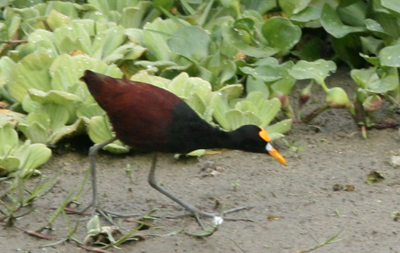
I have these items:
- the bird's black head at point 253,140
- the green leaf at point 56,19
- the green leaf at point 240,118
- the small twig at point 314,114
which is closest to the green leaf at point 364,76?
the small twig at point 314,114

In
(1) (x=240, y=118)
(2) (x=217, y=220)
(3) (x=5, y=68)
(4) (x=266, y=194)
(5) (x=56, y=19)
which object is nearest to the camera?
(2) (x=217, y=220)

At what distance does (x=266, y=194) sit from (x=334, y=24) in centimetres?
149

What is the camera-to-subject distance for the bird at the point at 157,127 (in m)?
3.70

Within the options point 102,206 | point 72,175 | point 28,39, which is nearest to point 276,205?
point 102,206

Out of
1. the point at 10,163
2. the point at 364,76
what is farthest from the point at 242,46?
the point at 10,163

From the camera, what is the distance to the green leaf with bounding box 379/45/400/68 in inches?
173

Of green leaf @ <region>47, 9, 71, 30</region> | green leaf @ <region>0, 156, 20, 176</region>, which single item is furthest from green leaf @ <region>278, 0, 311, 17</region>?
green leaf @ <region>0, 156, 20, 176</region>

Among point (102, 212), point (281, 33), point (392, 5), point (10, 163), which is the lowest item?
point (102, 212)

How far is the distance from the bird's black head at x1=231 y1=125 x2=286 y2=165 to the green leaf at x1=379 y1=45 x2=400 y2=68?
1058mm

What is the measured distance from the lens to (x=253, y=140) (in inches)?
152

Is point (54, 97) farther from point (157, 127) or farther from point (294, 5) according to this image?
point (294, 5)

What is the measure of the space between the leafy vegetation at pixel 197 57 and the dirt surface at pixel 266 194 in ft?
0.55

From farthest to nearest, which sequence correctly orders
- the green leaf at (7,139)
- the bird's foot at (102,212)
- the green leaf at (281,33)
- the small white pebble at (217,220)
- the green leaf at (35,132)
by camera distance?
the green leaf at (281,33) < the green leaf at (35,132) < the green leaf at (7,139) < the bird's foot at (102,212) < the small white pebble at (217,220)

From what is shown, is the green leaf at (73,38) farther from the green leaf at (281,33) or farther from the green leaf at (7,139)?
the green leaf at (281,33)
